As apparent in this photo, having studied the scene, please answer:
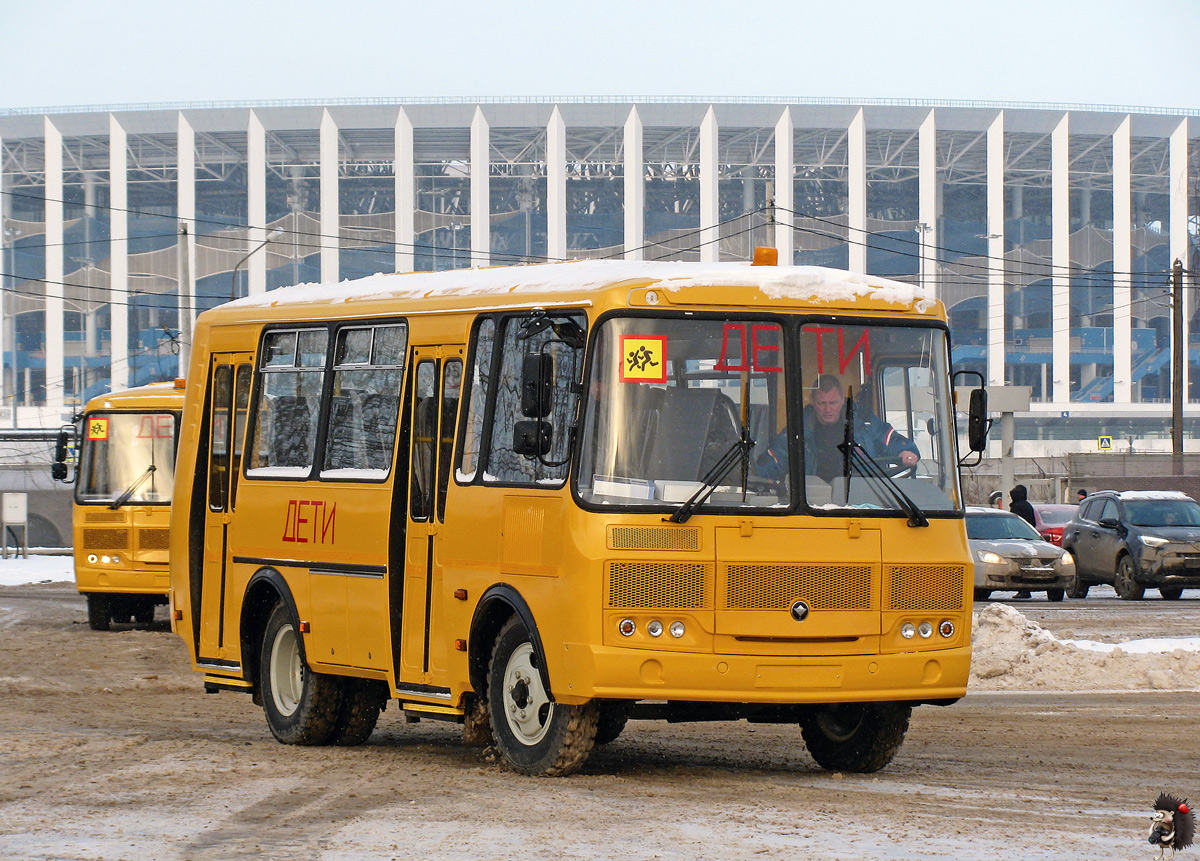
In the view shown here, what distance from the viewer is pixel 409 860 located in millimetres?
6777

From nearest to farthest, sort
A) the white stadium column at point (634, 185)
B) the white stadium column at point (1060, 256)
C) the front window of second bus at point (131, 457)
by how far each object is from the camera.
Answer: the front window of second bus at point (131, 457)
the white stadium column at point (634, 185)
the white stadium column at point (1060, 256)

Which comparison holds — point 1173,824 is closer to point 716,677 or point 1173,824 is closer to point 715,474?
point 716,677

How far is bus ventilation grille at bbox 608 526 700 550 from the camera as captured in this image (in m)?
8.80

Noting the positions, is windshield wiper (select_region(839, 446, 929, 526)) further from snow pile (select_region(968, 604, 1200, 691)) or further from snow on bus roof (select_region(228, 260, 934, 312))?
snow pile (select_region(968, 604, 1200, 691))

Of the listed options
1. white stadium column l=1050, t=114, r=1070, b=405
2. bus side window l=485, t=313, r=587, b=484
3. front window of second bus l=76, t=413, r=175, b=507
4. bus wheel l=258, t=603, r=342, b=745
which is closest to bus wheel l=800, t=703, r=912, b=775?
bus side window l=485, t=313, r=587, b=484

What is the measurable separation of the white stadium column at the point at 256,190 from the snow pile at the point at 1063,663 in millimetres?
72564

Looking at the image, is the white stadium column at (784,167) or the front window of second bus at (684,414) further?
the white stadium column at (784,167)

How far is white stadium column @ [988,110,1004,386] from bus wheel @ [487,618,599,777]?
262ft

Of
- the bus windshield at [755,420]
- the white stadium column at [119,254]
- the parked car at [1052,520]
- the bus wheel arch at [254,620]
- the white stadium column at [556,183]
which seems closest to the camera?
the bus windshield at [755,420]

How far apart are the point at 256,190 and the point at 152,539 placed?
65.9 m

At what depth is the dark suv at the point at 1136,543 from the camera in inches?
1104

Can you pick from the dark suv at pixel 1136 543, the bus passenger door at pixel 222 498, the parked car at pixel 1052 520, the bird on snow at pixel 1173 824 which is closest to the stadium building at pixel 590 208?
the parked car at pixel 1052 520

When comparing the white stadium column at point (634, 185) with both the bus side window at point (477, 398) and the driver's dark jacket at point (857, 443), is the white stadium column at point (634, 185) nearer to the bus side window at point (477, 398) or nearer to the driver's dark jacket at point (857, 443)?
Result: the bus side window at point (477, 398)

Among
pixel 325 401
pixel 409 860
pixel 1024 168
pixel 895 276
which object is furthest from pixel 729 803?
pixel 1024 168
